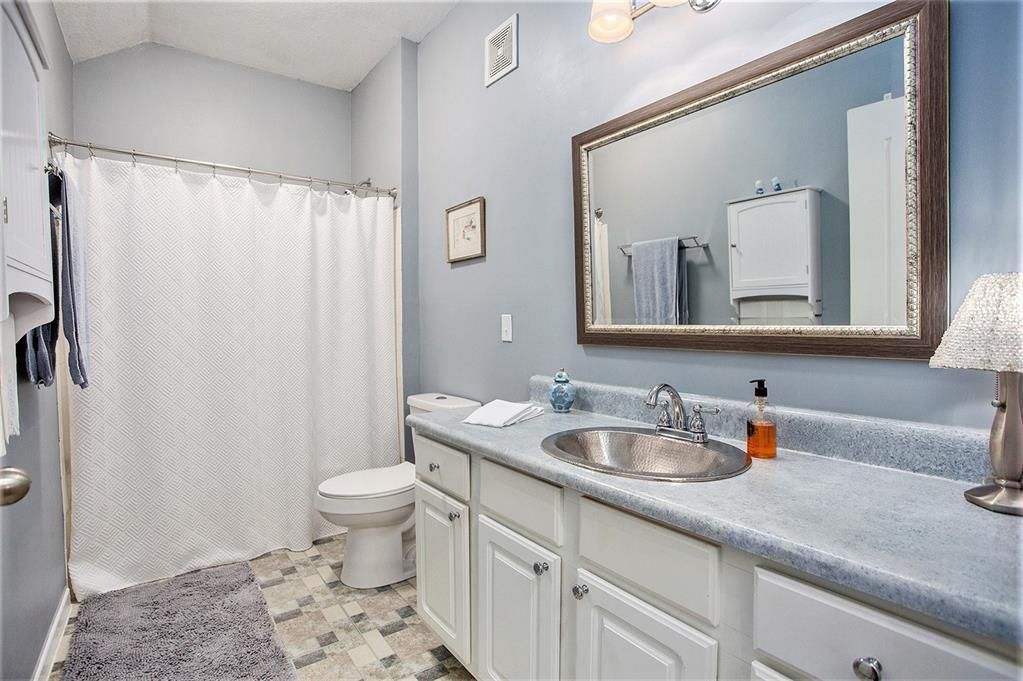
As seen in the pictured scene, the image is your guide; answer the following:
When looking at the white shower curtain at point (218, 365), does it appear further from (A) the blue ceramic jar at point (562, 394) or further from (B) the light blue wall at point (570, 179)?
(A) the blue ceramic jar at point (562, 394)

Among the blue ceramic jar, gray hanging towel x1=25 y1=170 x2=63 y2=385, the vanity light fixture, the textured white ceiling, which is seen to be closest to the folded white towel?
the blue ceramic jar

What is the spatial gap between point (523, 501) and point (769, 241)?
911mm

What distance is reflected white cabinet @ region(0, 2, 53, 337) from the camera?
94cm

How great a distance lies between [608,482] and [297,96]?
3.22m

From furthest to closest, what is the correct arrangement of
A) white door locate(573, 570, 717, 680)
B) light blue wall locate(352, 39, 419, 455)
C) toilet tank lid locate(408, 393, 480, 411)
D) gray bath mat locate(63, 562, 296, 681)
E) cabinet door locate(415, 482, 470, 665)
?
light blue wall locate(352, 39, 419, 455)
toilet tank lid locate(408, 393, 480, 411)
gray bath mat locate(63, 562, 296, 681)
cabinet door locate(415, 482, 470, 665)
white door locate(573, 570, 717, 680)

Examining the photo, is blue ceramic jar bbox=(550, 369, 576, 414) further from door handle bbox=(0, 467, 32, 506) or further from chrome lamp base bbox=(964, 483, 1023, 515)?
door handle bbox=(0, 467, 32, 506)

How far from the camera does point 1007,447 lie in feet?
2.78

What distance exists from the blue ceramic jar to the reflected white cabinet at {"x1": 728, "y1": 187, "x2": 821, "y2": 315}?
62 centimetres

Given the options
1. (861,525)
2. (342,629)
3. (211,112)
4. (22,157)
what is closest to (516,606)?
(861,525)

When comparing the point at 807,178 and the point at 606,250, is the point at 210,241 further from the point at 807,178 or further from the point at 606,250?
the point at 807,178

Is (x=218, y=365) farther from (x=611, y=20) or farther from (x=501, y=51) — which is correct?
(x=611, y=20)

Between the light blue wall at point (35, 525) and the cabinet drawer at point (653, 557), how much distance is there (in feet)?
4.45

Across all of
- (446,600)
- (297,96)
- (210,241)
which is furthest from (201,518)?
(297,96)

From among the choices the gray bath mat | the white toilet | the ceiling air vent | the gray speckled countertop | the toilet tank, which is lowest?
the gray bath mat
